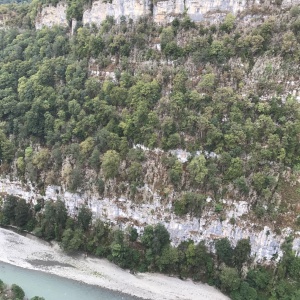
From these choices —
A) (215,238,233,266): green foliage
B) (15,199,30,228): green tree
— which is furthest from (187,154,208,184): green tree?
(15,199,30,228): green tree

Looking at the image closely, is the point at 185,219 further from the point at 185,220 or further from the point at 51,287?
the point at 51,287

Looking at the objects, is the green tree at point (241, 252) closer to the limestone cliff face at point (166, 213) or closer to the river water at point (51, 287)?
the limestone cliff face at point (166, 213)

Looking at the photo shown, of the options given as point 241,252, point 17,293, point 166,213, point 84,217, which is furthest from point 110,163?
point 241,252

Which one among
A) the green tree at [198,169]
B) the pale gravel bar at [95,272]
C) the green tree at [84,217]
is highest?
the green tree at [198,169]

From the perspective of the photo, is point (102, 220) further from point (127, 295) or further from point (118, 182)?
point (127, 295)

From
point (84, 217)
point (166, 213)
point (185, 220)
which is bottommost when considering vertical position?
point (84, 217)

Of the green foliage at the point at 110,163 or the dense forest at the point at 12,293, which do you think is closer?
the dense forest at the point at 12,293

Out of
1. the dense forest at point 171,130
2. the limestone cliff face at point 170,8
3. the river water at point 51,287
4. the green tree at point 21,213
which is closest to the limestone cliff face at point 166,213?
the dense forest at point 171,130
